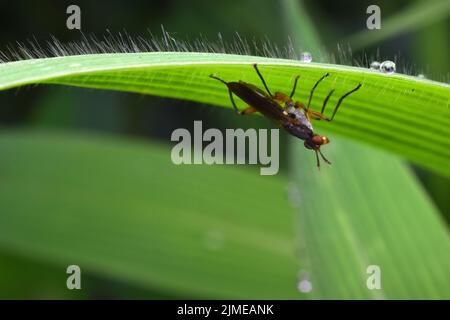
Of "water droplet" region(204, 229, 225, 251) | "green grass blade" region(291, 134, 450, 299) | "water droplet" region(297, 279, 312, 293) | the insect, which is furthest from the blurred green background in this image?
the insect

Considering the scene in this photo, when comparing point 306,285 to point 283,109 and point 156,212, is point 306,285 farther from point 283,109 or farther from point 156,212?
point 156,212

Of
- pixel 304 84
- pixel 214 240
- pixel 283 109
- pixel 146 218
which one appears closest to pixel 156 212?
pixel 146 218

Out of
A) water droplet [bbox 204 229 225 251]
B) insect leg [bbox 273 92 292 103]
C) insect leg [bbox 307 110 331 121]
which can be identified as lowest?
insect leg [bbox 307 110 331 121]

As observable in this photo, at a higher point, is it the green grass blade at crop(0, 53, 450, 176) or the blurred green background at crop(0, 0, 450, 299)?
the blurred green background at crop(0, 0, 450, 299)

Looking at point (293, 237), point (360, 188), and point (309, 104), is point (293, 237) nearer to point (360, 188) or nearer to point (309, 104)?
point (360, 188)

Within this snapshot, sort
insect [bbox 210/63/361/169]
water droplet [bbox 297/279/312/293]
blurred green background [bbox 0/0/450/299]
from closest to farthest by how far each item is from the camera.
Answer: insect [bbox 210/63/361/169] → water droplet [bbox 297/279/312/293] → blurred green background [bbox 0/0/450/299]

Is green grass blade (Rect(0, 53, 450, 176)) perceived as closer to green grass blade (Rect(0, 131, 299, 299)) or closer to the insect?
the insect

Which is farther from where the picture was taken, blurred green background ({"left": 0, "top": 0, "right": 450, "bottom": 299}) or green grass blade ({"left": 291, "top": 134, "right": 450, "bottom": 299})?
blurred green background ({"left": 0, "top": 0, "right": 450, "bottom": 299})
